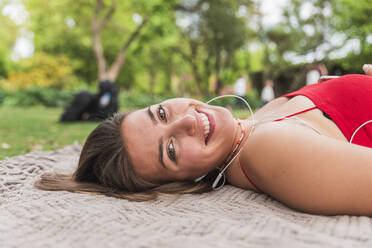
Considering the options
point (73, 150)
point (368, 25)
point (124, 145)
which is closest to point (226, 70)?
point (368, 25)

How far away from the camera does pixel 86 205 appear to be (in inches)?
82.5

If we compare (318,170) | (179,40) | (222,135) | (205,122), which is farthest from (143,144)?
(179,40)

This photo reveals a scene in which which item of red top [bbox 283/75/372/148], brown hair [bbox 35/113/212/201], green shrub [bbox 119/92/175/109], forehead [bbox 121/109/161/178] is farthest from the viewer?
green shrub [bbox 119/92/175/109]

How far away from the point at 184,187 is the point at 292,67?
76.9 ft

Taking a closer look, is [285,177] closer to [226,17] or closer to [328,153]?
[328,153]

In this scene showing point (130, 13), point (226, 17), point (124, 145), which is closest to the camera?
point (124, 145)

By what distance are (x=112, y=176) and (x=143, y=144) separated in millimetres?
404

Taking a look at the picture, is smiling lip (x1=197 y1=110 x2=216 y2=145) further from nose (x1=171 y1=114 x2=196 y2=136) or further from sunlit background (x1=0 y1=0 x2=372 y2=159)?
sunlit background (x1=0 y1=0 x2=372 y2=159)

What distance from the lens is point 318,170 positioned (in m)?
1.73

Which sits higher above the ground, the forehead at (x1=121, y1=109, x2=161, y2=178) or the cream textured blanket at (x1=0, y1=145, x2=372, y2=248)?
the forehead at (x1=121, y1=109, x2=161, y2=178)

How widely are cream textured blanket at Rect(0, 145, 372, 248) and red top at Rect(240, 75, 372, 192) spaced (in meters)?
0.39

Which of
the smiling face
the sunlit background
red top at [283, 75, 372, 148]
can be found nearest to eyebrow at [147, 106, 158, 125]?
the smiling face

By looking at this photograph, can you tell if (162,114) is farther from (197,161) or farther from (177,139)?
(197,161)

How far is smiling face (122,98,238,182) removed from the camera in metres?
2.15
